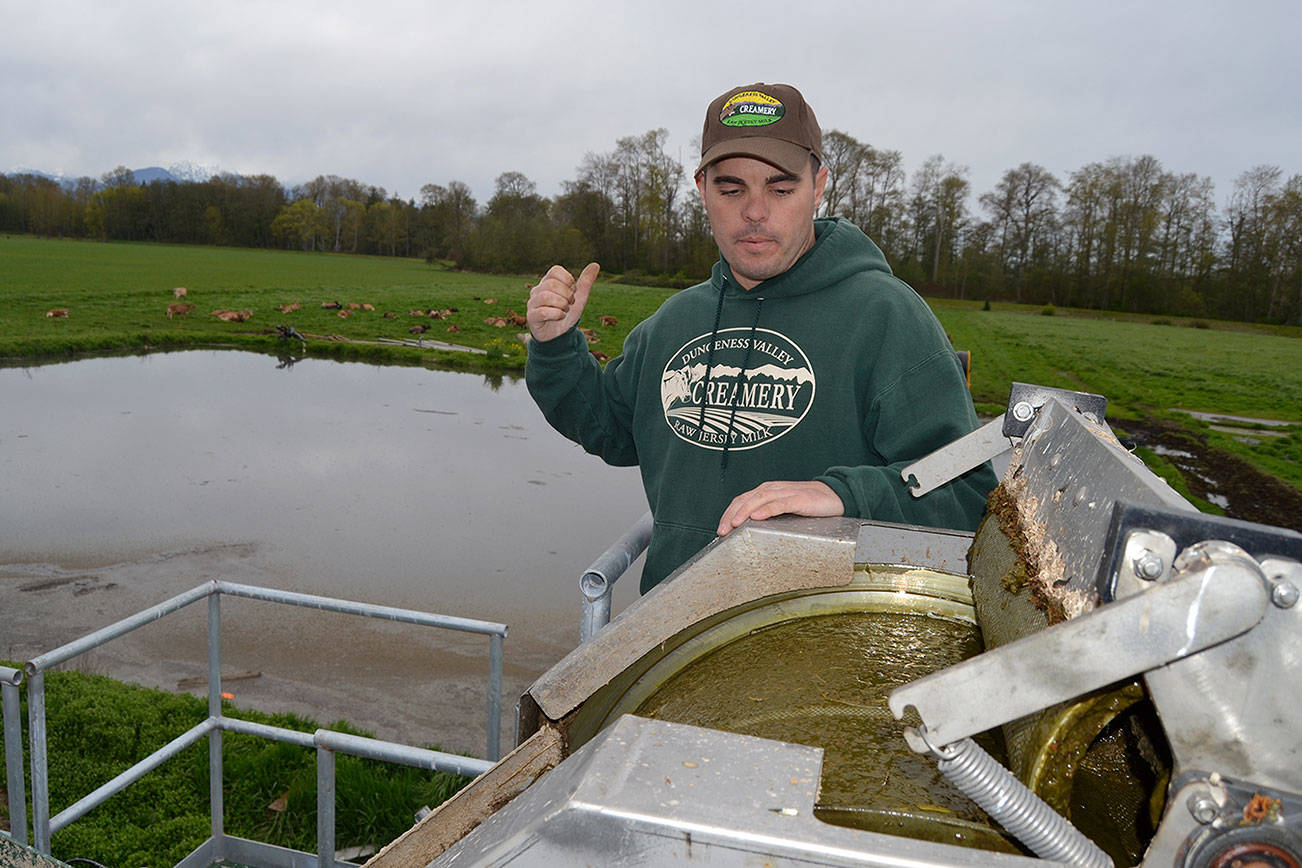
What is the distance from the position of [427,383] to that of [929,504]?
25608 millimetres

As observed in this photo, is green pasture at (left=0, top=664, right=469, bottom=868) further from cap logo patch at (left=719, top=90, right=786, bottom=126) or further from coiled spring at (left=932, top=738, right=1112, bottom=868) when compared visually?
coiled spring at (left=932, top=738, right=1112, bottom=868)

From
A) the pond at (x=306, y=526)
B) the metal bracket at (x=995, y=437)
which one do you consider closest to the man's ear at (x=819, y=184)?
the metal bracket at (x=995, y=437)

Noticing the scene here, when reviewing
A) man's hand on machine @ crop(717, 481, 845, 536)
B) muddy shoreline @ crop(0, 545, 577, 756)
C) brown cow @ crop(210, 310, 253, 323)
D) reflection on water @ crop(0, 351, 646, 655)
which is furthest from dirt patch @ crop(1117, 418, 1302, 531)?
brown cow @ crop(210, 310, 253, 323)

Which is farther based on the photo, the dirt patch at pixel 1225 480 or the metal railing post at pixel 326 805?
the dirt patch at pixel 1225 480

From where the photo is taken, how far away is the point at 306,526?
13.2m

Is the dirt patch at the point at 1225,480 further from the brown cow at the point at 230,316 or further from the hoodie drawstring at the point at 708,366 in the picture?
the brown cow at the point at 230,316

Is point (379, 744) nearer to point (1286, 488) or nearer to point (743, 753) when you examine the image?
point (743, 753)

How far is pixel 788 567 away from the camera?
199cm

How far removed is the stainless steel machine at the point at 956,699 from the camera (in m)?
0.94

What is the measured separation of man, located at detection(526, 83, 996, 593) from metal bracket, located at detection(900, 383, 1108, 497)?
259 mm

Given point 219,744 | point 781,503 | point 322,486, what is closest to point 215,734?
point 219,744

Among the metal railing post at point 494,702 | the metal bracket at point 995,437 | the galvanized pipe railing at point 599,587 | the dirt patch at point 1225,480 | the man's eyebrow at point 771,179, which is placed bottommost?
the dirt patch at point 1225,480

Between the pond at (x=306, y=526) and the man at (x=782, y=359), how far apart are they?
4.84m

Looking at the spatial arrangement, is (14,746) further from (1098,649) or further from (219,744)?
(1098,649)
